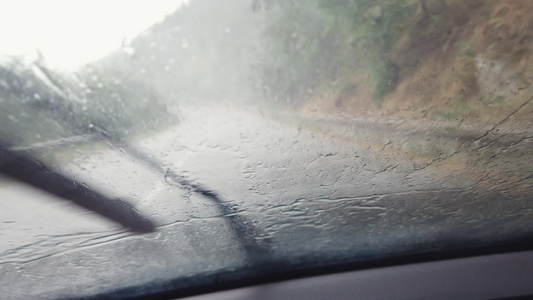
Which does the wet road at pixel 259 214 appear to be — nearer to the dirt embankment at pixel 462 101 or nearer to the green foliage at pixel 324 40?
the dirt embankment at pixel 462 101

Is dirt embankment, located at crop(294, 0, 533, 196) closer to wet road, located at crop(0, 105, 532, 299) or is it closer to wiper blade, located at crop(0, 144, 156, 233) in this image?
wet road, located at crop(0, 105, 532, 299)

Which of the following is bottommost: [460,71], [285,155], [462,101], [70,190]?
[70,190]

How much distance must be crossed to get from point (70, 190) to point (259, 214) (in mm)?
1577

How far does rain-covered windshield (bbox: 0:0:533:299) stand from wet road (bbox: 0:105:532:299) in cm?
1

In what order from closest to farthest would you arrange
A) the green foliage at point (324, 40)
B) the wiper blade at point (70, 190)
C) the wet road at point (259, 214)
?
the wiper blade at point (70, 190) < the green foliage at point (324, 40) < the wet road at point (259, 214)

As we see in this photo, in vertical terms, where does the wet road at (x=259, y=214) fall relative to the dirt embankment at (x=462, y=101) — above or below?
below

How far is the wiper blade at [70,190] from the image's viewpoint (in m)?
4.07

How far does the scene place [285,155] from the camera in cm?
472

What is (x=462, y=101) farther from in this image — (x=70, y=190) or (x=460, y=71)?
(x=70, y=190)

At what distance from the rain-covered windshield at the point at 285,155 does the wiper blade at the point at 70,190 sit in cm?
1

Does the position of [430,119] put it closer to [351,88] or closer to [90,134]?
[351,88]

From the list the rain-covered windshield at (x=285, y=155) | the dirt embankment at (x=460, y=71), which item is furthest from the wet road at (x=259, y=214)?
the dirt embankment at (x=460, y=71)

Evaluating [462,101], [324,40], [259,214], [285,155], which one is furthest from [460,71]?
[259,214]

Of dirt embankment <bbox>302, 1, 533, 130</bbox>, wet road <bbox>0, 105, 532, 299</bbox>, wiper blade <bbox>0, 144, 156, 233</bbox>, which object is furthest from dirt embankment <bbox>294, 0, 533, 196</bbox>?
wiper blade <bbox>0, 144, 156, 233</bbox>
